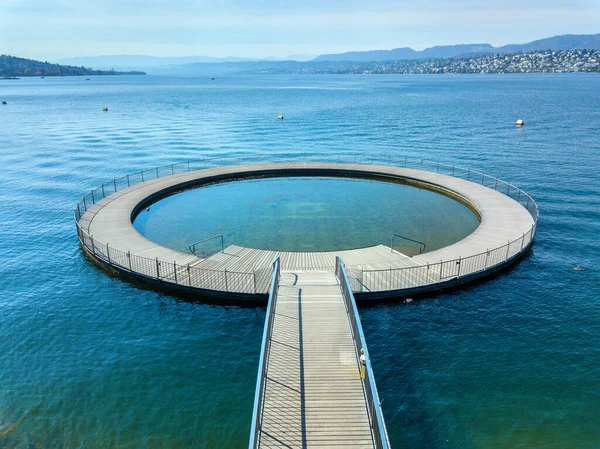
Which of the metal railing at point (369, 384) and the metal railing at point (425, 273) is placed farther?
the metal railing at point (425, 273)

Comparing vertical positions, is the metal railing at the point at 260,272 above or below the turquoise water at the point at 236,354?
above

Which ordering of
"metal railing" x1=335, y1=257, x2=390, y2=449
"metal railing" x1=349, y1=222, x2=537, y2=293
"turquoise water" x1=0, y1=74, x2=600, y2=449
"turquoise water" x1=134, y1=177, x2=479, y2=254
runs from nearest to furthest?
1. "metal railing" x1=335, y1=257, x2=390, y2=449
2. "turquoise water" x1=0, y1=74, x2=600, y2=449
3. "metal railing" x1=349, y1=222, x2=537, y2=293
4. "turquoise water" x1=134, y1=177, x2=479, y2=254

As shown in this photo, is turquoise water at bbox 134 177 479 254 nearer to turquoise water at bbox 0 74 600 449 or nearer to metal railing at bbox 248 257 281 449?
turquoise water at bbox 0 74 600 449

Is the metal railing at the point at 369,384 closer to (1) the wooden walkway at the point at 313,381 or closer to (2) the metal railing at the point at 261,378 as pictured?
(1) the wooden walkway at the point at 313,381

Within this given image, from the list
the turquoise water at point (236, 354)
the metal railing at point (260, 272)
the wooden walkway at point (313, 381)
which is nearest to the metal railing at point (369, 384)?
the wooden walkway at point (313, 381)

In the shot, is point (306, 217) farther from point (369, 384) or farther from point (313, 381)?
point (369, 384)

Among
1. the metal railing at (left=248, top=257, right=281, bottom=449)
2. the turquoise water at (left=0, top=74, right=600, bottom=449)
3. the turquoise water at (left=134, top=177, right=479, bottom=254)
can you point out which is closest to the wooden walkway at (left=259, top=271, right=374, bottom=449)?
the metal railing at (left=248, top=257, right=281, bottom=449)

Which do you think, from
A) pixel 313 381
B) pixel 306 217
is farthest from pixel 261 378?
pixel 306 217
